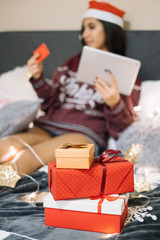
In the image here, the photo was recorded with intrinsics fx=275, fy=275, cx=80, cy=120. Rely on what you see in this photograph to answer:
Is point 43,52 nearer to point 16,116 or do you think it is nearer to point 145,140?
point 16,116

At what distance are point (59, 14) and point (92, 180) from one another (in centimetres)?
143

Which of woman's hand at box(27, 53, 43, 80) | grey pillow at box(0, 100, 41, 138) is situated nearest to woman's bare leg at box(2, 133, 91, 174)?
grey pillow at box(0, 100, 41, 138)

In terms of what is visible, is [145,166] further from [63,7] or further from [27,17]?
[27,17]

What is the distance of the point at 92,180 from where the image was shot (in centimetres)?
78

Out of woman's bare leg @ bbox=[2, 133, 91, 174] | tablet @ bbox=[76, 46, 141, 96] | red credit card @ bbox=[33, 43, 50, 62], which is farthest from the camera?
red credit card @ bbox=[33, 43, 50, 62]

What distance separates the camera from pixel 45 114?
1.64 metres

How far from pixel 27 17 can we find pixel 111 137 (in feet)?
3.73

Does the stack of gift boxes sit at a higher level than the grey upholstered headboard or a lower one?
lower

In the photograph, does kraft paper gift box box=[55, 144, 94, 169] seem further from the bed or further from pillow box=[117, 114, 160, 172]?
pillow box=[117, 114, 160, 172]

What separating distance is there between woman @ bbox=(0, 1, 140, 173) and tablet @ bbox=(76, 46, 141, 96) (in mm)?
40

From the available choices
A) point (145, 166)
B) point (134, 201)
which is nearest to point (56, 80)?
point (145, 166)

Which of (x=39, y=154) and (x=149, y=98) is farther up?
(x=149, y=98)

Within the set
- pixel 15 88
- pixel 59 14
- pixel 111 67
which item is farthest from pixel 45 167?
pixel 59 14

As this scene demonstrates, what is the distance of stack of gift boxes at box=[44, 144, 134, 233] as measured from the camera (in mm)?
755
